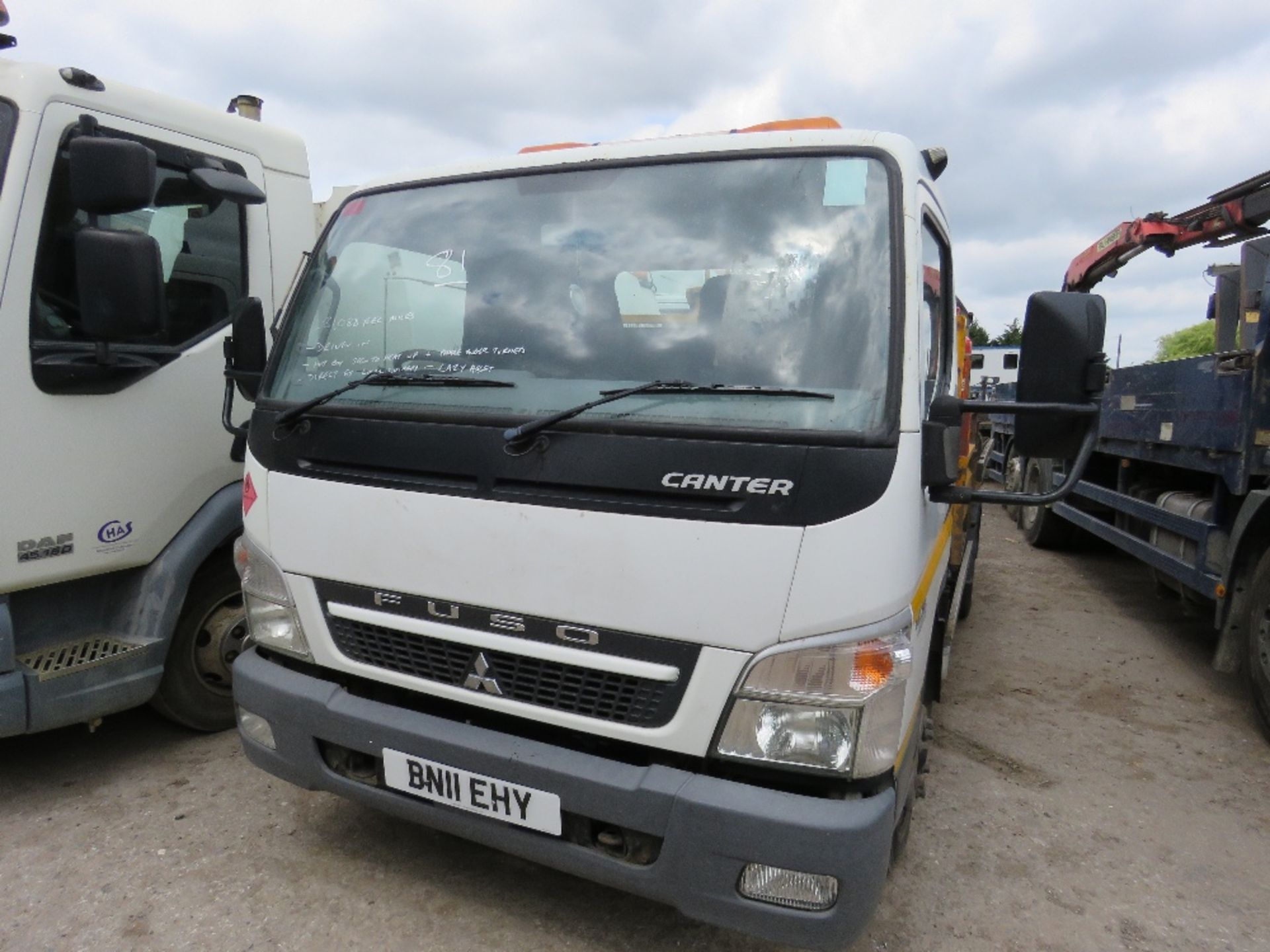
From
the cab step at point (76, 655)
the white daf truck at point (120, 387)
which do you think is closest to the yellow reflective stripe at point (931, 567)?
the white daf truck at point (120, 387)

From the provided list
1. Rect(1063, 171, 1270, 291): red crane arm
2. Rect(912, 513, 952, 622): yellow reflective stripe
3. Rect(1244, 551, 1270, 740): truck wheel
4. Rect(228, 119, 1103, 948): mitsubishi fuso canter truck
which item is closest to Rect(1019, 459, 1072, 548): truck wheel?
Rect(1063, 171, 1270, 291): red crane arm

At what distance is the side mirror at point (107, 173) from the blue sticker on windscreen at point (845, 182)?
2.12m

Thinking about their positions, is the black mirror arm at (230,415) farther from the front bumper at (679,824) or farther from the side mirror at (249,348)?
the front bumper at (679,824)

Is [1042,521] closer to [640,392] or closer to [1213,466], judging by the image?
[1213,466]

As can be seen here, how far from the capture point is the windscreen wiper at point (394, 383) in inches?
98.7

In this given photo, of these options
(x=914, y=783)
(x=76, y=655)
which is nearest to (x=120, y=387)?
(x=76, y=655)

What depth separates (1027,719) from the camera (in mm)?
4508

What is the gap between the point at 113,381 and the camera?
127 inches

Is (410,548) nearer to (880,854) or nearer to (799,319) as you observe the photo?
(799,319)

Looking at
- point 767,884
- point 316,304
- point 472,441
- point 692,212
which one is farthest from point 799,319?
point 316,304

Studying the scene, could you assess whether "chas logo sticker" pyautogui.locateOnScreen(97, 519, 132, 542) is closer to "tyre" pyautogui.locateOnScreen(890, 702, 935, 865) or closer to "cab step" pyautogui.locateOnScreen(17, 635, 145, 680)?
"cab step" pyautogui.locateOnScreen(17, 635, 145, 680)

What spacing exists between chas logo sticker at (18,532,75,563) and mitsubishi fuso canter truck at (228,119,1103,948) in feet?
2.65

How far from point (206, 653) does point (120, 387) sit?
45.5 inches

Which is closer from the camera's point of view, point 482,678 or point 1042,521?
point 482,678
